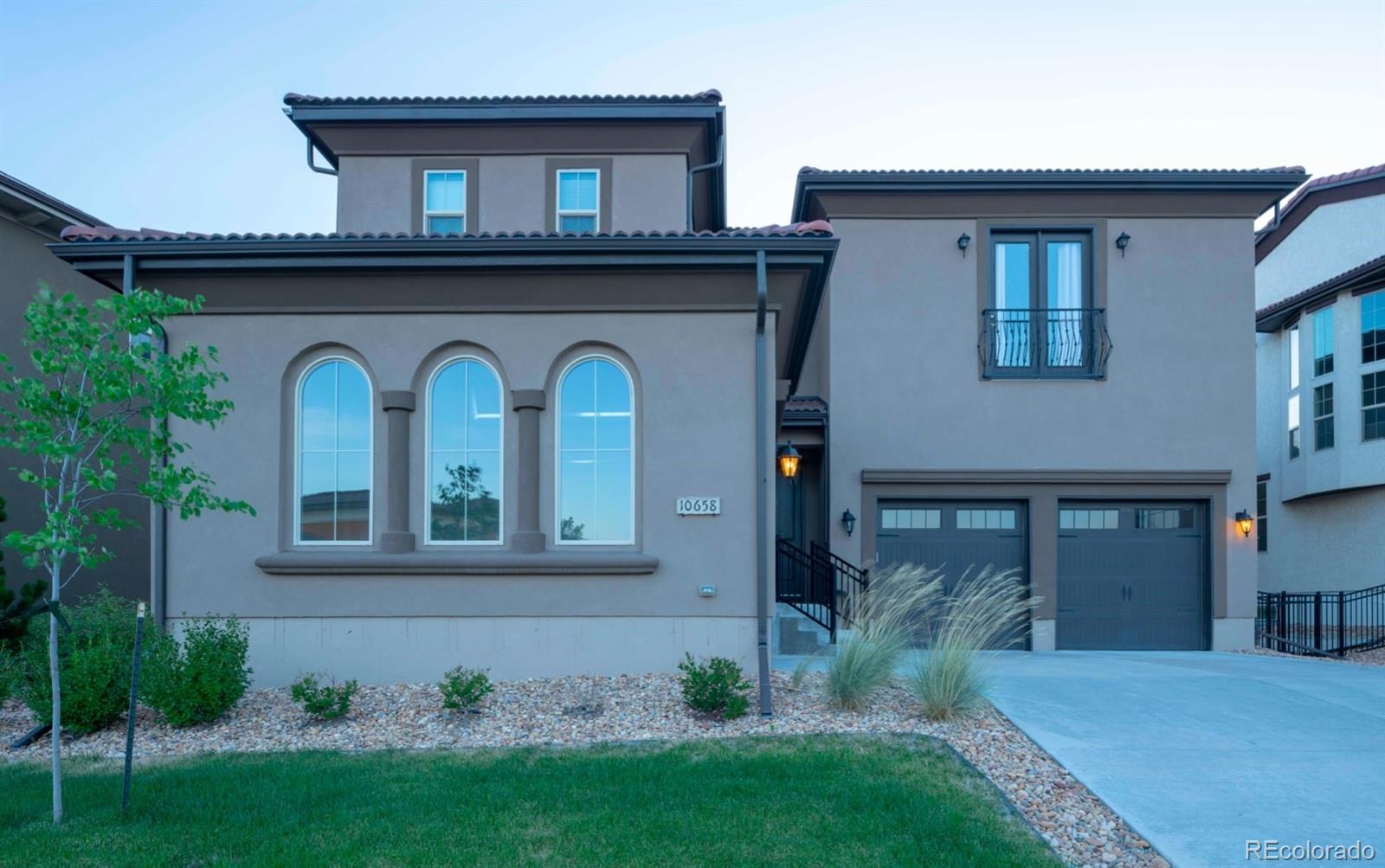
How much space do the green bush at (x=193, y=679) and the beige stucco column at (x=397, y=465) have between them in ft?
5.89

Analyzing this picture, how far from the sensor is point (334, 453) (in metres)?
9.95

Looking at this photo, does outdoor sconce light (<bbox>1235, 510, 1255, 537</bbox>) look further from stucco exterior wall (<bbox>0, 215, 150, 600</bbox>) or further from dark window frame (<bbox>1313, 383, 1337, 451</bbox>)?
stucco exterior wall (<bbox>0, 215, 150, 600</bbox>)

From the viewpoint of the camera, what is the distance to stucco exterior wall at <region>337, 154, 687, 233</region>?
1285cm

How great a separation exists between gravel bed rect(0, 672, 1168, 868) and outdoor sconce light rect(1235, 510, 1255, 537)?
807cm

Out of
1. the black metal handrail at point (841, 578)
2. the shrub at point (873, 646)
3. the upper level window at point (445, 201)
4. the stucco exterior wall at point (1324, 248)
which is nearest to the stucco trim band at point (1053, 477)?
the black metal handrail at point (841, 578)

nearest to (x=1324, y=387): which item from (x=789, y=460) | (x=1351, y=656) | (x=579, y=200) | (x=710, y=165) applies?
(x=1351, y=656)

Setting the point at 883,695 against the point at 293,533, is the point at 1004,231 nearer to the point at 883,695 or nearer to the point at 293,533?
the point at 883,695

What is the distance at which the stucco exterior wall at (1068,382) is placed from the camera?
14.2 metres

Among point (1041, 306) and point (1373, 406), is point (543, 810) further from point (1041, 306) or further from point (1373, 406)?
point (1373, 406)

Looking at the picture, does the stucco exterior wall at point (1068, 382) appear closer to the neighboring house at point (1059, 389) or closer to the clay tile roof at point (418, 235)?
the neighboring house at point (1059, 389)

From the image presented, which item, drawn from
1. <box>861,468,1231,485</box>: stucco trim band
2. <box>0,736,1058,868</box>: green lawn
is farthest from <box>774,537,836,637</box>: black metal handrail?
<box>0,736,1058,868</box>: green lawn

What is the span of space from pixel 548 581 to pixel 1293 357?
16.7 meters

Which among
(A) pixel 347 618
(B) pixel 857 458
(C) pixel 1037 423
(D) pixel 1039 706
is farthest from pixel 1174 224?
(A) pixel 347 618

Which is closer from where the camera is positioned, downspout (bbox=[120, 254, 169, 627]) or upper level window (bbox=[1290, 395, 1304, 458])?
downspout (bbox=[120, 254, 169, 627])
